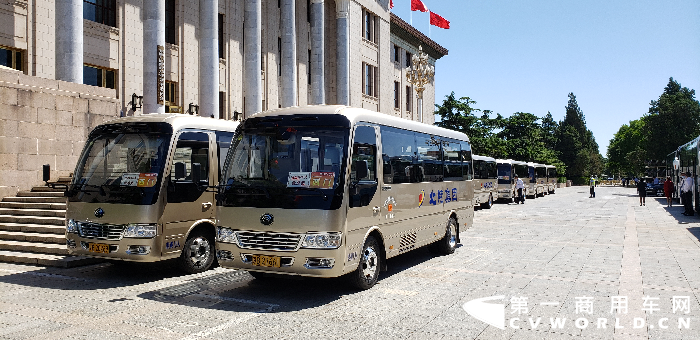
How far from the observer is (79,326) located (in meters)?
6.34

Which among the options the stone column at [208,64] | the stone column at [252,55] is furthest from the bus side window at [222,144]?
the stone column at [252,55]

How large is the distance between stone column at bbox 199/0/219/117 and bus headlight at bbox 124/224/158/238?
15.4 m

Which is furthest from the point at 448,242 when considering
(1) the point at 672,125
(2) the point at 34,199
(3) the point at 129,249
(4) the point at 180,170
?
(1) the point at 672,125

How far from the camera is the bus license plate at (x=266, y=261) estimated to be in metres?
7.44

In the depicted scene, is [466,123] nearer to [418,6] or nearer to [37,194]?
[418,6]

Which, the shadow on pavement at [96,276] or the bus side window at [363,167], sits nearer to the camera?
the bus side window at [363,167]

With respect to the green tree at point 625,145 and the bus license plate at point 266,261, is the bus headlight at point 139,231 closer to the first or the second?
the bus license plate at point 266,261

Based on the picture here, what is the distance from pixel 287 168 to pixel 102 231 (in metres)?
3.62

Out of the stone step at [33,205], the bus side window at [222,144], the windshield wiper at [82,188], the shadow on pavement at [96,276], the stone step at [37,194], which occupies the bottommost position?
the shadow on pavement at [96,276]

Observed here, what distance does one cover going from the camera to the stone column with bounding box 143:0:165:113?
67.7 feet

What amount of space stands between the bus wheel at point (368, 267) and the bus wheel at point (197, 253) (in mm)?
3321

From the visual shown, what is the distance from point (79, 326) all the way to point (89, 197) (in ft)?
11.1

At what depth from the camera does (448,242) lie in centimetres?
1195

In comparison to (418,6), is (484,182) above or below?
below
